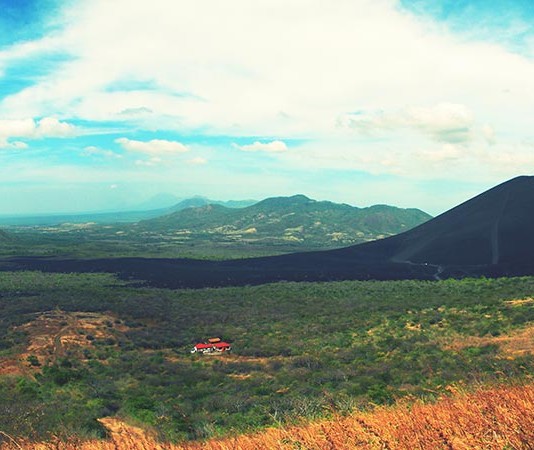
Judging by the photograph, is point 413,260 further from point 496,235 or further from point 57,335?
point 57,335

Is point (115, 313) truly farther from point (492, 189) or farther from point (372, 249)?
point (492, 189)

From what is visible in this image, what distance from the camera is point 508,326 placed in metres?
33.2

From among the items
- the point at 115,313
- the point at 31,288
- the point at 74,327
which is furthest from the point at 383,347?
the point at 31,288

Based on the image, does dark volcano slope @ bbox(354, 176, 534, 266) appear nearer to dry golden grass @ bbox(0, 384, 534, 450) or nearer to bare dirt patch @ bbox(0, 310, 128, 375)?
bare dirt patch @ bbox(0, 310, 128, 375)

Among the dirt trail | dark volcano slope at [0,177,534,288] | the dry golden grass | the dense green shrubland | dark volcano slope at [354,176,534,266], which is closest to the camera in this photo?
the dry golden grass

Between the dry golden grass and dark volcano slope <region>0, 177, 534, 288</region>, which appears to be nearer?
the dry golden grass

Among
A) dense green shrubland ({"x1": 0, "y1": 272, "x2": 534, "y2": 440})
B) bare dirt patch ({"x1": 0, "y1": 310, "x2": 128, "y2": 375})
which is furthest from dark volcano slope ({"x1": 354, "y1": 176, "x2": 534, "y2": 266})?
bare dirt patch ({"x1": 0, "y1": 310, "x2": 128, "y2": 375})

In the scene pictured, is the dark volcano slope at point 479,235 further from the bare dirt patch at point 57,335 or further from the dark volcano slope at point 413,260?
the bare dirt patch at point 57,335

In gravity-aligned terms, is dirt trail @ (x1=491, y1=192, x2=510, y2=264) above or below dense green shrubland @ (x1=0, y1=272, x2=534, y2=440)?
above

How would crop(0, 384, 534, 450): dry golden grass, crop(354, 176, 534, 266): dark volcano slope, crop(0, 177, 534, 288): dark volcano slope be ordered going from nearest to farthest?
crop(0, 384, 534, 450): dry golden grass < crop(0, 177, 534, 288): dark volcano slope < crop(354, 176, 534, 266): dark volcano slope

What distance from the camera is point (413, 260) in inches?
4734

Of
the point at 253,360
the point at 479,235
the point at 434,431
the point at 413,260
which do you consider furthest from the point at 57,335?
the point at 479,235

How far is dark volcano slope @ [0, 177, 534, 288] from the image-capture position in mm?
100000

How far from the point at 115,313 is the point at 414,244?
340ft
